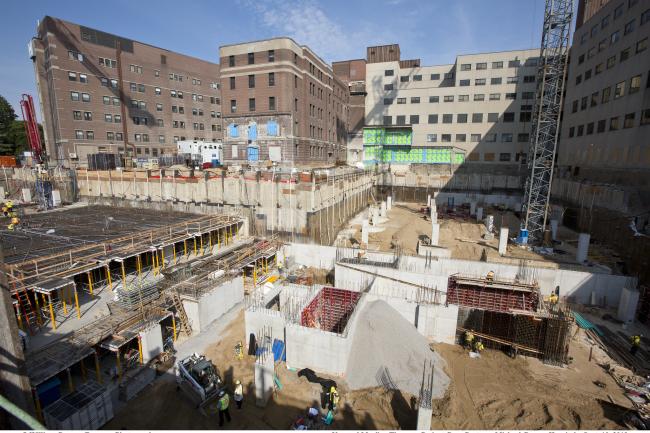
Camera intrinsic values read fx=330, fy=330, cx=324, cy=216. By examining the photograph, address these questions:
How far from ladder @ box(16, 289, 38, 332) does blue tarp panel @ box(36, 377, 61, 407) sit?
13.4 feet

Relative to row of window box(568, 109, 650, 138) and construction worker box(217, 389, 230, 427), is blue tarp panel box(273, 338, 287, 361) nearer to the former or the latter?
construction worker box(217, 389, 230, 427)

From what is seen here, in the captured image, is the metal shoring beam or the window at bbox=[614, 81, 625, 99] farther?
the window at bbox=[614, 81, 625, 99]

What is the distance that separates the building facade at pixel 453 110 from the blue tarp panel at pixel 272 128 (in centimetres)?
2484

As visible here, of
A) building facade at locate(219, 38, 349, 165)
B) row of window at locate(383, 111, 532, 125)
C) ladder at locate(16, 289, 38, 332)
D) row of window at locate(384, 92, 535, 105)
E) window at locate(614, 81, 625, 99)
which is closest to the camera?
ladder at locate(16, 289, 38, 332)

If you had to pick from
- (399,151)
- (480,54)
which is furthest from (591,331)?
(480,54)

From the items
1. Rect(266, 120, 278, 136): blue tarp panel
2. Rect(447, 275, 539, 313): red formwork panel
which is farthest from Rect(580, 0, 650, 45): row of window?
Rect(266, 120, 278, 136): blue tarp panel

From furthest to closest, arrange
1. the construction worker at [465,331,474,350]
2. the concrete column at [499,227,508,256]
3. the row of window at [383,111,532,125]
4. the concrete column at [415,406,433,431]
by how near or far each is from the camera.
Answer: the row of window at [383,111,532,125] < the concrete column at [499,227,508,256] < the construction worker at [465,331,474,350] < the concrete column at [415,406,433,431]

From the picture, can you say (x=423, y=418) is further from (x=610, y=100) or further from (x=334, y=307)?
(x=610, y=100)

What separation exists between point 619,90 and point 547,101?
14.8 meters

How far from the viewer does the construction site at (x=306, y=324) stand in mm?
11273

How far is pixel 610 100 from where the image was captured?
35.6 metres

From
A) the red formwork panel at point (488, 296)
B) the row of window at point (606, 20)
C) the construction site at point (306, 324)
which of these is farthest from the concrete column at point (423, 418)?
the row of window at point (606, 20)

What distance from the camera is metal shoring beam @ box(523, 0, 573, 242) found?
26062mm

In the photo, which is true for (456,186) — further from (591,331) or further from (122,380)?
(122,380)
